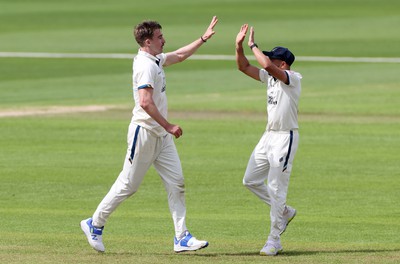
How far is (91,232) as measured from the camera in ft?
37.4

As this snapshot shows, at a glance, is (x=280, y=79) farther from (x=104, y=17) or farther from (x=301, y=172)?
(x=104, y=17)

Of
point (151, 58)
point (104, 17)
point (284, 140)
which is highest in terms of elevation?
point (151, 58)

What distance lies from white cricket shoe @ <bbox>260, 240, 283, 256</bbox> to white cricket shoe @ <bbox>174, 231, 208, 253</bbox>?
65 cm

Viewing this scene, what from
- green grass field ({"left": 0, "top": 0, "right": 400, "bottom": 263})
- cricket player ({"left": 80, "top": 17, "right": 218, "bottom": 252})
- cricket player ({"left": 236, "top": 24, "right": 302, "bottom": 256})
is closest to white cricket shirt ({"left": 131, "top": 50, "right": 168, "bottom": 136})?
cricket player ({"left": 80, "top": 17, "right": 218, "bottom": 252})

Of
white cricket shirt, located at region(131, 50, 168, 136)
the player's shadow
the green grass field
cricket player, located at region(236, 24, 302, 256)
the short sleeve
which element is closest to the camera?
white cricket shirt, located at region(131, 50, 168, 136)

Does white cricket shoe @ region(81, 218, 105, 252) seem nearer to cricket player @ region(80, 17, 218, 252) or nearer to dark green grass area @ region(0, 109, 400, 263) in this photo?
cricket player @ region(80, 17, 218, 252)

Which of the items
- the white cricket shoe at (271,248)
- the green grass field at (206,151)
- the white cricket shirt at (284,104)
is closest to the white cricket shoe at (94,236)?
the green grass field at (206,151)

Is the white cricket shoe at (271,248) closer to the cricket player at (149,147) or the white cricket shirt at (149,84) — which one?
the cricket player at (149,147)

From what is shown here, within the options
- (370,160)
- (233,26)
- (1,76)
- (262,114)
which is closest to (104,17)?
(233,26)

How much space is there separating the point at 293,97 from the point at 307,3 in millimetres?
46435

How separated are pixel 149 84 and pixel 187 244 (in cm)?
171

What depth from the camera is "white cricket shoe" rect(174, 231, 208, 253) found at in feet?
36.7

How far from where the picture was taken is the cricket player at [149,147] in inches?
439

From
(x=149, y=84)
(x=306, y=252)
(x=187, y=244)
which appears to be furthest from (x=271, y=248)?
(x=149, y=84)
